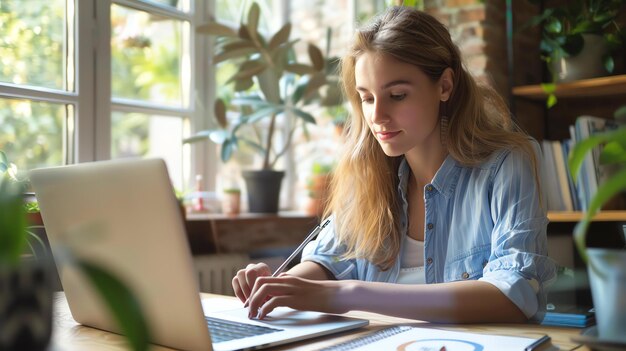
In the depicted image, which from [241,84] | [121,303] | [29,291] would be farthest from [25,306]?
[241,84]

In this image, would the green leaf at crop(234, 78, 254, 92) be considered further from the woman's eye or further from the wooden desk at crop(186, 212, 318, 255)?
the woman's eye

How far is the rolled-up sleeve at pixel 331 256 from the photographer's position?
1.54 m

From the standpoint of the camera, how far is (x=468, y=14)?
2725 mm

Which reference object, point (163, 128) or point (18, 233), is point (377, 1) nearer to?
point (163, 128)

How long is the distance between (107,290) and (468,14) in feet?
8.49

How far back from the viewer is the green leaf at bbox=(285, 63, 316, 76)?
2543mm

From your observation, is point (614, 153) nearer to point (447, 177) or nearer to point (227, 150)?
point (447, 177)

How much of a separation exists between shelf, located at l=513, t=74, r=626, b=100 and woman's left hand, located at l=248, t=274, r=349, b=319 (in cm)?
174

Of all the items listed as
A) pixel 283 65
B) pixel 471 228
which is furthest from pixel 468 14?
pixel 471 228

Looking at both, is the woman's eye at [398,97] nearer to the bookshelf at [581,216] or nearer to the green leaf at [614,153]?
the green leaf at [614,153]

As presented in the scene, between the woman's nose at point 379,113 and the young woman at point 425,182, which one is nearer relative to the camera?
the young woman at point 425,182

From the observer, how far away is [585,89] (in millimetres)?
2498

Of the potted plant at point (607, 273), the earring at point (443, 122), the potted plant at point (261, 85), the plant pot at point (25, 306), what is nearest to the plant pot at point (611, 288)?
the potted plant at point (607, 273)

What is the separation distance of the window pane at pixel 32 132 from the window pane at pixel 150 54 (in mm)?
297
